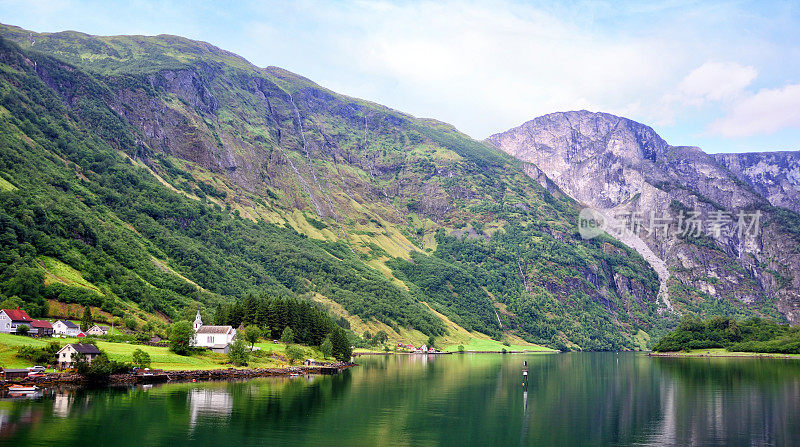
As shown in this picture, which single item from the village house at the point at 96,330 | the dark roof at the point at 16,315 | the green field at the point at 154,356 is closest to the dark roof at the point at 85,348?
the green field at the point at 154,356

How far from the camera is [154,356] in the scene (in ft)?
345

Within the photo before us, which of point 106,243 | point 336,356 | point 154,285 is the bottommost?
point 336,356

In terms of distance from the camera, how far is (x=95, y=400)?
69.6 meters

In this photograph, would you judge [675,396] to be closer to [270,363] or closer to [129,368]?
[270,363]

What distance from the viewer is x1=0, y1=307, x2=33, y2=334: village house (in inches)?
4122

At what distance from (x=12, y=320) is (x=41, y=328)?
287 inches

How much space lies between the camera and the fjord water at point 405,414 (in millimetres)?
52125

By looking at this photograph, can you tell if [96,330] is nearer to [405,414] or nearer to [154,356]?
[154,356]

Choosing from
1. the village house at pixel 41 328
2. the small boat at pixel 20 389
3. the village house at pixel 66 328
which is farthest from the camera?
the village house at pixel 66 328

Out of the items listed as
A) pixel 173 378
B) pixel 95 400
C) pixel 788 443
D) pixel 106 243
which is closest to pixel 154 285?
pixel 106 243

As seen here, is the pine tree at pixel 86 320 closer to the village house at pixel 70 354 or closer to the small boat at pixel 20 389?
the village house at pixel 70 354

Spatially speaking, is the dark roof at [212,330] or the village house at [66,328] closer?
the village house at [66,328]

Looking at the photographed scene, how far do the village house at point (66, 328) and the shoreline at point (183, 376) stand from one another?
34979 millimetres

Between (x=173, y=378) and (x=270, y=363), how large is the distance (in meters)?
29.7
